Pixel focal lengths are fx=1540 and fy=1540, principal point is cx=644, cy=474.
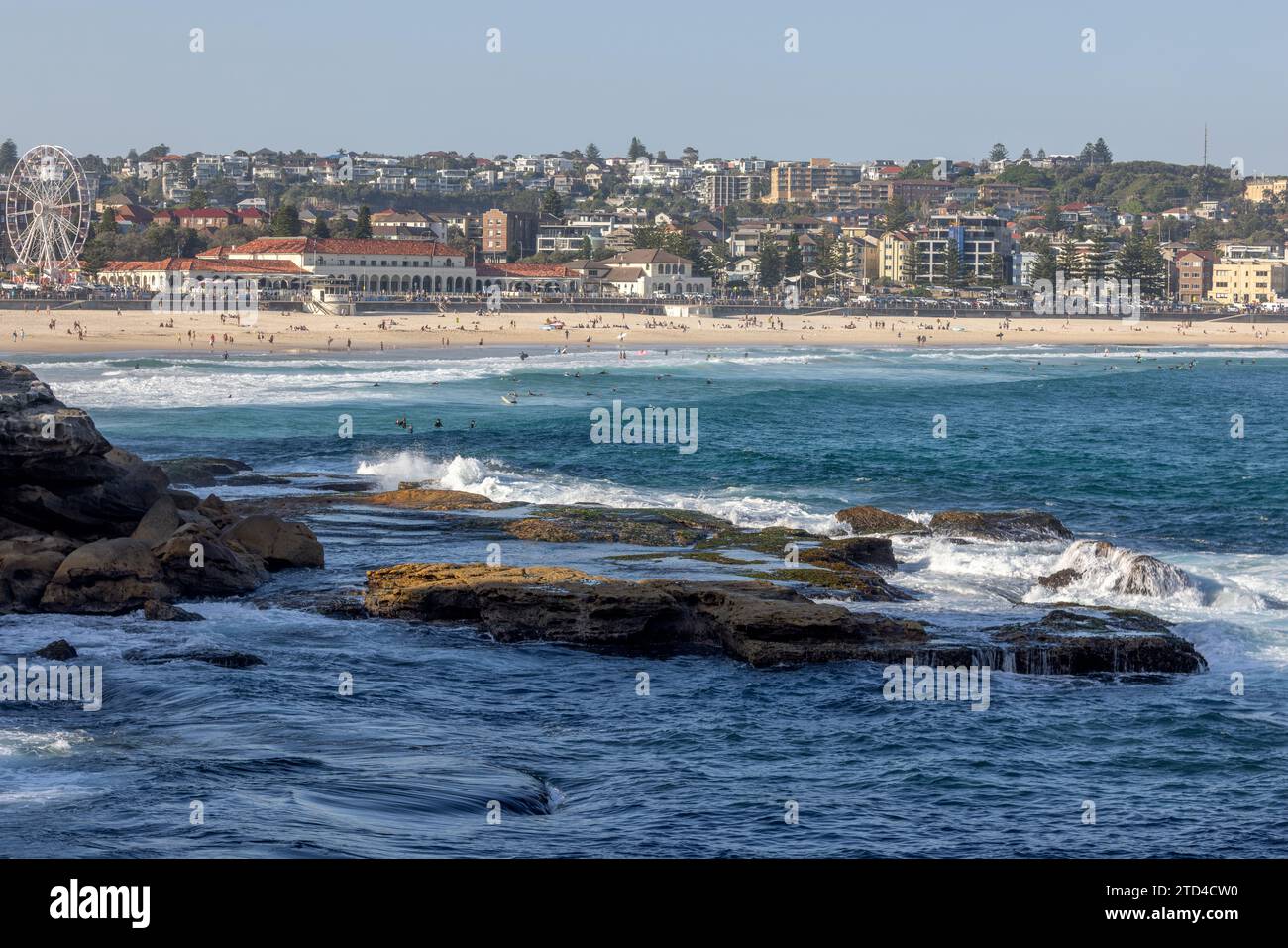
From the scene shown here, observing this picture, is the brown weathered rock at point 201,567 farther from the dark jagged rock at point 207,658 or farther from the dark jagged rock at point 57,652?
the dark jagged rock at point 57,652

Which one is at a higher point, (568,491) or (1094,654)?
(568,491)

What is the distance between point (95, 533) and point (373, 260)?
120 m

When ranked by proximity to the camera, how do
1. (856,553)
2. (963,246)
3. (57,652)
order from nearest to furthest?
(57,652) < (856,553) < (963,246)

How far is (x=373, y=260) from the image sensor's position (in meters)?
142

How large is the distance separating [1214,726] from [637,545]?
41.0ft

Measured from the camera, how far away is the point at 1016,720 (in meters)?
17.8

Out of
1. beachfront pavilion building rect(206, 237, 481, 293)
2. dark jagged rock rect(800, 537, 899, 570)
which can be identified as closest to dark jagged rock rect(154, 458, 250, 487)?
dark jagged rock rect(800, 537, 899, 570)

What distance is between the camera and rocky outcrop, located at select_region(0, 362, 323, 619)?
22.3 m

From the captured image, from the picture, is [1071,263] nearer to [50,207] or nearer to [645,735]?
[50,207]

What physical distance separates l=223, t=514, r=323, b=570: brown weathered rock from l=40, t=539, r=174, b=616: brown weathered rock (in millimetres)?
2756

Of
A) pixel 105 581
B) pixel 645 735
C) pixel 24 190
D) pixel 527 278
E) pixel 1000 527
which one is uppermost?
pixel 24 190

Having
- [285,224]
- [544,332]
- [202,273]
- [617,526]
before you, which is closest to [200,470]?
[617,526]

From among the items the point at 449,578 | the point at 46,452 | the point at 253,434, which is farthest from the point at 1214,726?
the point at 253,434
